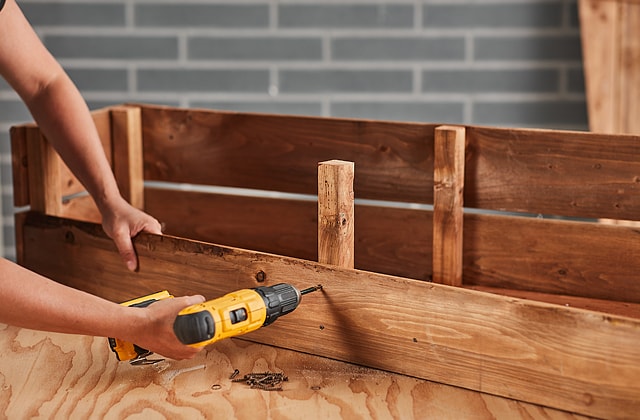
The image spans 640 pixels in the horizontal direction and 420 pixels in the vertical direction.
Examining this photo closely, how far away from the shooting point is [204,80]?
300 cm

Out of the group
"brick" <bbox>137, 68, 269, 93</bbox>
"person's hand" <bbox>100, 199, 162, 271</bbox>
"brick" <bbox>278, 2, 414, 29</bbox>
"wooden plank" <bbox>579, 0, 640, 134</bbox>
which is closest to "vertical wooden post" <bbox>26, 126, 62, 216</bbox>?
"person's hand" <bbox>100, 199, 162, 271</bbox>

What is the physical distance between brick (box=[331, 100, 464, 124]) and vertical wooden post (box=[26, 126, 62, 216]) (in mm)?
1313

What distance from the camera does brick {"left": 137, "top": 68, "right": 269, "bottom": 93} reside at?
299 centimetres

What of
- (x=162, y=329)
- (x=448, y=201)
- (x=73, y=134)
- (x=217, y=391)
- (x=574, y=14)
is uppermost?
(x=574, y=14)

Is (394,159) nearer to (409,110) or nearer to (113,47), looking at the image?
(409,110)

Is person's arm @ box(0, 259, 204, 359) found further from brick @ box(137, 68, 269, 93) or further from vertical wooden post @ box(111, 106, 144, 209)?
brick @ box(137, 68, 269, 93)

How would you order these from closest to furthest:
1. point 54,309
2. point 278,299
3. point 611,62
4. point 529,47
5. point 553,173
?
1. point 54,309
2. point 278,299
3. point 553,173
4. point 611,62
5. point 529,47

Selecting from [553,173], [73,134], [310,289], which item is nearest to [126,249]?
[73,134]

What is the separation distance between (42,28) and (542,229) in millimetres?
1967

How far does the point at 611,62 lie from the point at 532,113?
30 centimetres

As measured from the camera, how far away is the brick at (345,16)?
115 inches

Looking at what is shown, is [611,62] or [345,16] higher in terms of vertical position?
[345,16]

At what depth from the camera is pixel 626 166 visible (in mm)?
1564

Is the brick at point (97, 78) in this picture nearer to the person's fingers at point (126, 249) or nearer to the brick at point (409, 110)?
the brick at point (409, 110)
